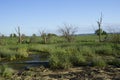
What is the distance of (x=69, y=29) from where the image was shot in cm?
5138

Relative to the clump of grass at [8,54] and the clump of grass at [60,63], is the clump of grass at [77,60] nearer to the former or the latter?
the clump of grass at [60,63]

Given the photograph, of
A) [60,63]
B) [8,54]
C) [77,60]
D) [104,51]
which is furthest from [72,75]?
[8,54]

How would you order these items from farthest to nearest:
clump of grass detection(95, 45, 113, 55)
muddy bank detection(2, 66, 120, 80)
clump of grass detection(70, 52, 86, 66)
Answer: clump of grass detection(95, 45, 113, 55) → clump of grass detection(70, 52, 86, 66) → muddy bank detection(2, 66, 120, 80)

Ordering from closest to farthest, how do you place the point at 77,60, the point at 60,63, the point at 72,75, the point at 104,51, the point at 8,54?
the point at 72,75 → the point at 60,63 → the point at 77,60 → the point at 8,54 → the point at 104,51

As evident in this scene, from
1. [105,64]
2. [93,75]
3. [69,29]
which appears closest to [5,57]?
[105,64]

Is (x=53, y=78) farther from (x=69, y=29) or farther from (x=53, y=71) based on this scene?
(x=69, y=29)

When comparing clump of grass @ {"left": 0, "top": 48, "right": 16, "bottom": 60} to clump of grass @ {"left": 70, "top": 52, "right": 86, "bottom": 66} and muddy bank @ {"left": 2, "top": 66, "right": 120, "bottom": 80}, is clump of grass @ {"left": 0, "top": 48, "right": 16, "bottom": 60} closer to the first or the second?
clump of grass @ {"left": 70, "top": 52, "right": 86, "bottom": 66}

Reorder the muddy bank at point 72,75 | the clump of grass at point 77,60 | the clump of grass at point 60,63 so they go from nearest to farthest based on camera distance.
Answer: the muddy bank at point 72,75 < the clump of grass at point 60,63 < the clump of grass at point 77,60

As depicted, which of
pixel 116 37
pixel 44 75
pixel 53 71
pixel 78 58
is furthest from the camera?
pixel 116 37

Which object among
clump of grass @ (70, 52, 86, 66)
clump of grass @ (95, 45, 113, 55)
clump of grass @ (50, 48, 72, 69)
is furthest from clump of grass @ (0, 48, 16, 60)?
clump of grass @ (50, 48, 72, 69)

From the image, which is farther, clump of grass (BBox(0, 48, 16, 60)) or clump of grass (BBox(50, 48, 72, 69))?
clump of grass (BBox(0, 48, 16, 60))

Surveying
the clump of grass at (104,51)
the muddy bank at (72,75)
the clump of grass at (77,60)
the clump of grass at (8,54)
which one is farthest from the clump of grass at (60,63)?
the clump of grass at (104,51)

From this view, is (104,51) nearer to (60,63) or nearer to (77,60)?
(77,60)

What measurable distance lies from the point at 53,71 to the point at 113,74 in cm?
363
